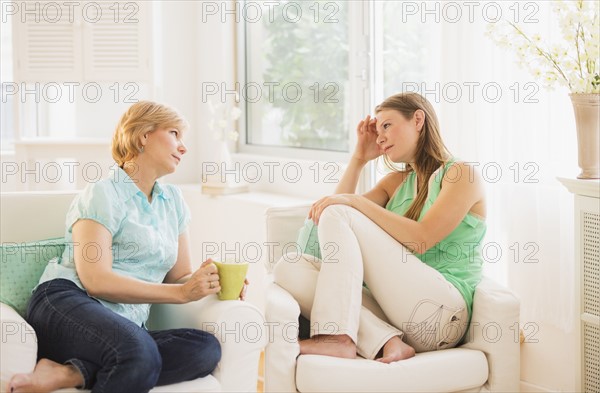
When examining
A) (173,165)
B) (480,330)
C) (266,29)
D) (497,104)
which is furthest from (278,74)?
(480,330)

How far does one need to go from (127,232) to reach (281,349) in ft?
1.78

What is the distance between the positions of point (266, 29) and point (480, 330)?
2.46m

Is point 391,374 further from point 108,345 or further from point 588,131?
point 588,131

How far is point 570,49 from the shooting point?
2.62 meters

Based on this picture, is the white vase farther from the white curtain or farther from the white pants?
the white pants

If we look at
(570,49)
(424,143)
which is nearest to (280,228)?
(424,143)

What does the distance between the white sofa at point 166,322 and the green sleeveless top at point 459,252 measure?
2.06 feet

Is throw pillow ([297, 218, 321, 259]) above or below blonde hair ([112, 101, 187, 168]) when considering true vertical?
below

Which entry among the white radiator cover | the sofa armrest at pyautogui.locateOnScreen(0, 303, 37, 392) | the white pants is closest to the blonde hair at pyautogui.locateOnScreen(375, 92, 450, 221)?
the white pants

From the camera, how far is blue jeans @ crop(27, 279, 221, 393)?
2.00m

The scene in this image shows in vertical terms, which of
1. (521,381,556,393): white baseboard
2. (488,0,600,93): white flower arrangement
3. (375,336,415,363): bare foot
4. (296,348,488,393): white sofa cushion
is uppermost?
(488,0,600,93): white flower arrangement

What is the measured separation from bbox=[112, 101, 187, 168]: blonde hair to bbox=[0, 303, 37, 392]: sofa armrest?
60 cm

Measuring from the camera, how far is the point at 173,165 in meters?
2.42

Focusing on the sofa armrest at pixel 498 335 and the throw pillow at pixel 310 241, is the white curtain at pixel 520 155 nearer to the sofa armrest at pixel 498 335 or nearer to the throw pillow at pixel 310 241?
the sofa armrest at pixel 498 335
